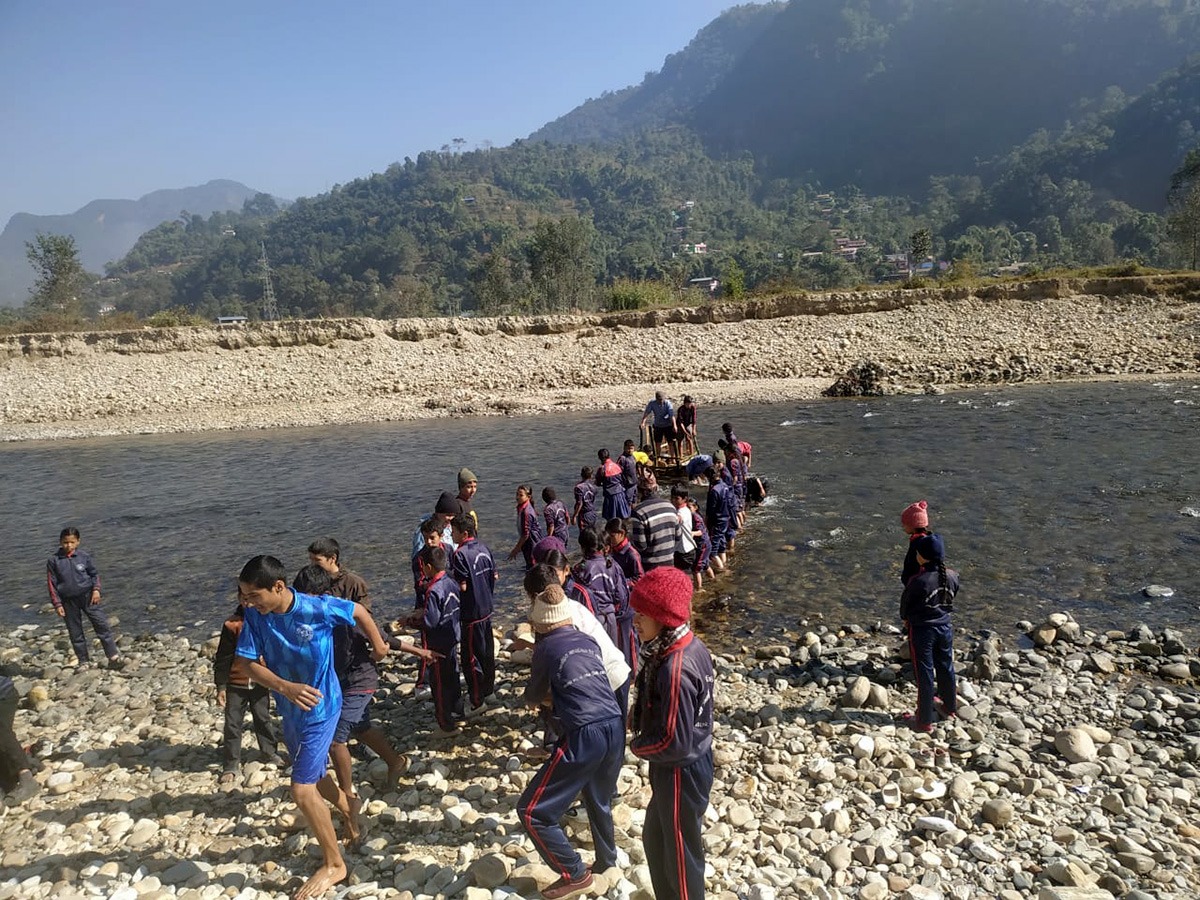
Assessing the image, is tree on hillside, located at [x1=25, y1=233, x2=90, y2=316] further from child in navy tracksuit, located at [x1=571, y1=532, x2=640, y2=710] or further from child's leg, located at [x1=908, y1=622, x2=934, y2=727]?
child's leg, located at [x1=908, y1=622, x2=934, y2=727]

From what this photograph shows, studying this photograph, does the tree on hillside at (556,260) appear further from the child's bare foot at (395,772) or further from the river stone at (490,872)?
the river stone at (490,872)

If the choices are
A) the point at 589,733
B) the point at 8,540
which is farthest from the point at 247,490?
the point at 589,733

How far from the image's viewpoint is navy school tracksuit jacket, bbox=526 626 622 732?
159 inches

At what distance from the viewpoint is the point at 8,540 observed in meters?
15.6

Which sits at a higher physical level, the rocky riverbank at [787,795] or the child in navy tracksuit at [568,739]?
the child in navy tracksuit at [568,739]

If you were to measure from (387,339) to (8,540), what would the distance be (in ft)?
80.0

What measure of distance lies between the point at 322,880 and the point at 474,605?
2413 millimetres

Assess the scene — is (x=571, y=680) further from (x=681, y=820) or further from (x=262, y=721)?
(x=262, y=721)

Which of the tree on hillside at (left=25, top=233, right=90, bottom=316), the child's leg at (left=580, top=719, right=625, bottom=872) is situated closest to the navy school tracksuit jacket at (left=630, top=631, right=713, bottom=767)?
the child's leg at (left=580, top=719, right=625, bottom=872)

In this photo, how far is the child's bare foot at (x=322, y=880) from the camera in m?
4.22

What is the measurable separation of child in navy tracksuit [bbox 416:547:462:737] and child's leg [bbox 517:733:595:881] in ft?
7.13

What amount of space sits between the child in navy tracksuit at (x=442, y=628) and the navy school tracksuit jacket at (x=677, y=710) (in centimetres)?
278

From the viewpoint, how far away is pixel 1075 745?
5.34m

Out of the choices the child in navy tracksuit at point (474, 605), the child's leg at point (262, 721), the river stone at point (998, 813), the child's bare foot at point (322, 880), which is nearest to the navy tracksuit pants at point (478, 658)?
the child in navy tracksuit at point (474, 605)
